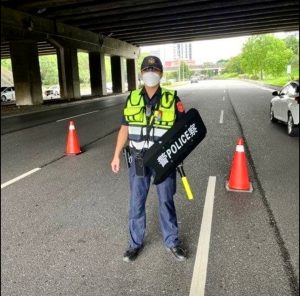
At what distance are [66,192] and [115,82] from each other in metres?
34.8

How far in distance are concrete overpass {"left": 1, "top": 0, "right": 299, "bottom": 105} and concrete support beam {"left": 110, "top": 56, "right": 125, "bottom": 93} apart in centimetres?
645

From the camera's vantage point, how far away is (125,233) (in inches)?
136

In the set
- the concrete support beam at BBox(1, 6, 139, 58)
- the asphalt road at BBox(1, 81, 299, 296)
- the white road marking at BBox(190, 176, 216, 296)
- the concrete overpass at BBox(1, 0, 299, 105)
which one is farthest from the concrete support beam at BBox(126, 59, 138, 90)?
the white road marking at BBox(190, 176, 216, 296)

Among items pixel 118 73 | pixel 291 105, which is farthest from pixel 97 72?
pixel 291 105

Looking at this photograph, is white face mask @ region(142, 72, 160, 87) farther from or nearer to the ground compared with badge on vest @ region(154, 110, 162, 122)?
farther from the ground

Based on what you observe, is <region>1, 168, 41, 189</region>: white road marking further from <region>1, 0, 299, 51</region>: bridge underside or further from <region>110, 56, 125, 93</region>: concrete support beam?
<region>110, 56, 125, 93</region>: concrete support beam

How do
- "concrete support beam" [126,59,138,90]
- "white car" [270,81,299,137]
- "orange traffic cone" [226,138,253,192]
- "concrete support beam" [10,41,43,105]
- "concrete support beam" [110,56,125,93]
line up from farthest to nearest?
1. "concrete support beam" [126,59,138,90]
2. "concrete support beam" [110,56,125,93]
3. "concrete support beam" [10,41,43,105]
4. "orange traffic cone" [226,138,253,192]
5. "white car" [270,81,299,137]

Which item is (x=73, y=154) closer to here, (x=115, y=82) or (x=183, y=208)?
(x=183, y=208)

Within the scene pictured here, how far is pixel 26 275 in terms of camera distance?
2.51 meters

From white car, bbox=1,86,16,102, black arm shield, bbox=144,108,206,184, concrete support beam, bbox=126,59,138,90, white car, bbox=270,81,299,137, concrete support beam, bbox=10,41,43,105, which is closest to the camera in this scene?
white car, bbox=270,81,299,137

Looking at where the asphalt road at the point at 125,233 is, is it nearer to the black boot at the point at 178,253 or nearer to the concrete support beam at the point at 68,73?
the black boot at the point at 178,253

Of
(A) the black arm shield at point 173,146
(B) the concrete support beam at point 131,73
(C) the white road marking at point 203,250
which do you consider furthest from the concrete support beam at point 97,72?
(A) the black arm shield at point 173,146

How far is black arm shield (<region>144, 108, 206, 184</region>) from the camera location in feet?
5.99

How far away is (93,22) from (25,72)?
17.9 ft
